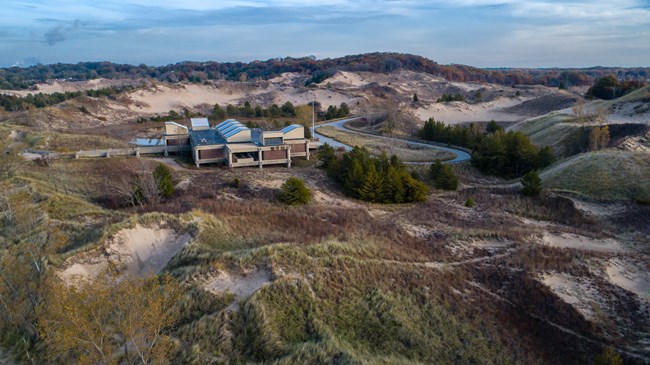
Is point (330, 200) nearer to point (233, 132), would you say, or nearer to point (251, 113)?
point (233, 132)

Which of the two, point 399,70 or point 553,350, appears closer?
point 553,350

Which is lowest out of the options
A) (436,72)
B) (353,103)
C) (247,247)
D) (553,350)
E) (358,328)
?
(553,350)

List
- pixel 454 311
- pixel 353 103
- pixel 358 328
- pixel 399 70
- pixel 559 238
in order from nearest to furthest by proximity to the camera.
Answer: pixel 358 328
pixel 454 311
pixel 559 238
pixel 353 103
pixel 399 70

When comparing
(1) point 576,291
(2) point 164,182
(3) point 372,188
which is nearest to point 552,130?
(3) point 372,188

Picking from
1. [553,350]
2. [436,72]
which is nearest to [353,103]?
[436,72]

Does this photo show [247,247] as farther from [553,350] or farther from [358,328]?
[553,350]

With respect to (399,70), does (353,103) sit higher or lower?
lower

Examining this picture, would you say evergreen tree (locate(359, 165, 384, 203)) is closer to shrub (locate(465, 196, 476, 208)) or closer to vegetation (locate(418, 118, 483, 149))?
shrub (locate(465, 196, 476, 208))

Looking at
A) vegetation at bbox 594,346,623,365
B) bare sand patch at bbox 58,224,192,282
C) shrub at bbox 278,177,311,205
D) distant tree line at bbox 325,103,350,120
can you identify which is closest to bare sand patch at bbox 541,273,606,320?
vegetation at bbox 594,346,623,365
